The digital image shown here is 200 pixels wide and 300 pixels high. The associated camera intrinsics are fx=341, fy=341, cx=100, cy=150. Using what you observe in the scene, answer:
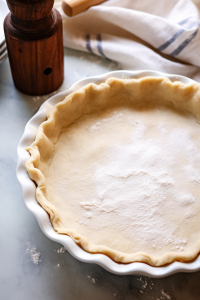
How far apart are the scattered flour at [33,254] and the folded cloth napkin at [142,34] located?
37.8 inches

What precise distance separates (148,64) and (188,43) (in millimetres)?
199

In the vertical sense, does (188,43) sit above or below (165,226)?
above

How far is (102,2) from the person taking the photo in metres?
1.67

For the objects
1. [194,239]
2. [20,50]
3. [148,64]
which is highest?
[20,50]

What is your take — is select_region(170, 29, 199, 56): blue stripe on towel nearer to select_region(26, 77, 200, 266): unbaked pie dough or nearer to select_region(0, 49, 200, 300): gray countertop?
select_region(26, 77, 200, 266): unbaked pie dough

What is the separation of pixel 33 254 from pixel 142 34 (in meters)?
1.11

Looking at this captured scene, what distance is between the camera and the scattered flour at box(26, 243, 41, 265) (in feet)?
3.69

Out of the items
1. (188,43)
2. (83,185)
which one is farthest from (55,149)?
(188,43)

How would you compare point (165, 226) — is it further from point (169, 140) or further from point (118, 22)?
point (118, 22)

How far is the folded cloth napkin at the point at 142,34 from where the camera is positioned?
156 cm

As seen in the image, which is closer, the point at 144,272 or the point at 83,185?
the point at 144,272

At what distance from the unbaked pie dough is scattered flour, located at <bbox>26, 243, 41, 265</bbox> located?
0.16 m

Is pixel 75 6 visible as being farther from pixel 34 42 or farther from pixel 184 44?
pixel 184 44

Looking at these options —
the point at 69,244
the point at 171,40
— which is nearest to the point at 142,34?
the point at 171,40
